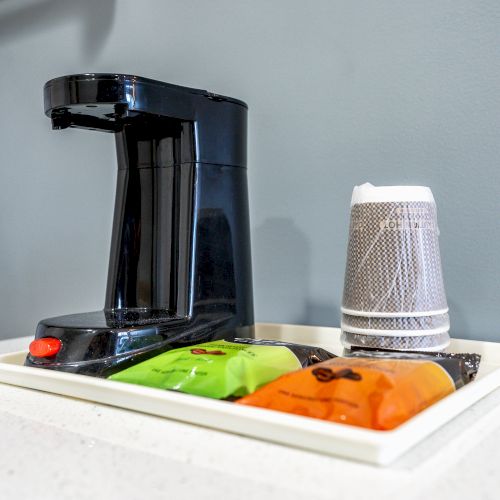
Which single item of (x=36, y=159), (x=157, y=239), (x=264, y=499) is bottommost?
(x=264, y=499)

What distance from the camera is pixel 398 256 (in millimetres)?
518

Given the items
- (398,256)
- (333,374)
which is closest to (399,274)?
(398,256)

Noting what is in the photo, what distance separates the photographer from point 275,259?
778 millimetres

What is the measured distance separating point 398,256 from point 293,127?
29 cm

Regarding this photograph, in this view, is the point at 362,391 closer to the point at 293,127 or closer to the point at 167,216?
the point at 167,216

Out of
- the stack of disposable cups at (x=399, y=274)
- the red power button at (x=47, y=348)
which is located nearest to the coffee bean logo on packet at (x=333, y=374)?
the stack of disposable cups at (x=399, y=274)

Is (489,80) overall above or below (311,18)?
below

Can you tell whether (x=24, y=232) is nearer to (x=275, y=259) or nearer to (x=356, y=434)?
(x=275, y=259)

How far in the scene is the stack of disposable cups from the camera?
517 millimetres

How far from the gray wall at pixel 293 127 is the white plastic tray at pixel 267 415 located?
8.6 inches

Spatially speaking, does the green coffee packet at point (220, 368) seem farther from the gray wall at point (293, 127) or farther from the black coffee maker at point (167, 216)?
the gray wall at point (293, 127)

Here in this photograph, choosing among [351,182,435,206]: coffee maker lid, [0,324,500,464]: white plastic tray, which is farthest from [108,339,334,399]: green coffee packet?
[351,182,435,206]: coffee maker lid

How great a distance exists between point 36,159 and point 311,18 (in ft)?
1.71

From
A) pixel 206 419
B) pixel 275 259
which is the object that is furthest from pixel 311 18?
pixel 206 419
